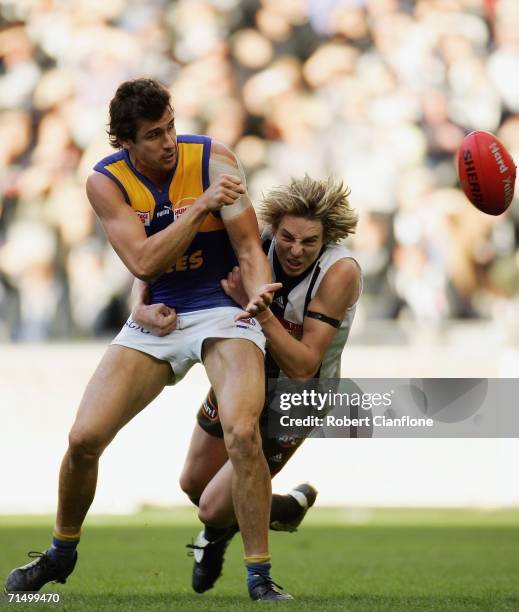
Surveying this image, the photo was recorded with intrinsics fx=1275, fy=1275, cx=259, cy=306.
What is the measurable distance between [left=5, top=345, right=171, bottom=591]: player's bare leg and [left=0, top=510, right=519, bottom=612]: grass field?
0.60 feet

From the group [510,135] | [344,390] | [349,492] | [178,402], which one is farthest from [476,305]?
[344,390]

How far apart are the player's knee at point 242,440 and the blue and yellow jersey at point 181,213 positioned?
2.15 feet

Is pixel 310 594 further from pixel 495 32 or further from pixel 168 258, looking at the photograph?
pixel 495 32

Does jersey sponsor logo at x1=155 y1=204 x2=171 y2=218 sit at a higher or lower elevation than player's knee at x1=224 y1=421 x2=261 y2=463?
higher

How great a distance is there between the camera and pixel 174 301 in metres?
5.24

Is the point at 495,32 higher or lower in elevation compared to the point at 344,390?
higher

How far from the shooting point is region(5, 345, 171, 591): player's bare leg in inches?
192

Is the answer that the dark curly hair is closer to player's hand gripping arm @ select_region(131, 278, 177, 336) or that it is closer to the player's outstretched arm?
player's hand gripping arm @ select_region(131, 278, 177, 336)

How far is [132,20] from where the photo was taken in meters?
13.6

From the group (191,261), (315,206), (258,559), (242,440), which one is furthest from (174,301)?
(258,559)

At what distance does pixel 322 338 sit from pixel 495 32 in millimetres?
9099

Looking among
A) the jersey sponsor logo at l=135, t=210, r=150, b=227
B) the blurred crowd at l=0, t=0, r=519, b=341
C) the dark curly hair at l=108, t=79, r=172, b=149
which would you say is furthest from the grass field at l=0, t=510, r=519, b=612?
the blurred crowd at l=0, t=0, r=519, b=341

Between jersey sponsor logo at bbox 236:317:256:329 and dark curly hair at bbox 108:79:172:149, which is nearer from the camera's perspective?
dark curly hair at bbox 108:79:172:149

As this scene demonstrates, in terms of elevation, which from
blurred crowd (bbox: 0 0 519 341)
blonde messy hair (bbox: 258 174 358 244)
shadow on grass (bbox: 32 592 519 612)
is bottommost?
shadow on grass (bbox: 32 592 519 612)
